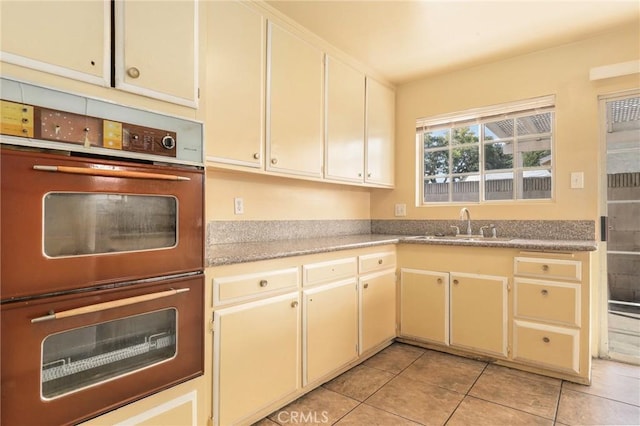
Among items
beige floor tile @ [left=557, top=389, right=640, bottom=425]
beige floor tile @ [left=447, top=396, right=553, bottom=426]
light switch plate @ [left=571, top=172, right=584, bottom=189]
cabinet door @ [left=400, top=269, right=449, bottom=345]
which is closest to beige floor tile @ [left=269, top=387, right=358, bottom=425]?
beige floor tile @ [left=447, top=396, right=553, bottom=426]

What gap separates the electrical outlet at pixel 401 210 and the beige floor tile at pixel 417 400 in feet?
5.49

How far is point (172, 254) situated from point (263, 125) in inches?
44.5

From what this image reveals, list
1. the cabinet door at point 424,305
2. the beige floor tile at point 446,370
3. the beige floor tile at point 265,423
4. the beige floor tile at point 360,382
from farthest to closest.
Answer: the cabinet door at point 424,305 < the beige floor tile at point 446,370 < the beige floor tile at point 360,382 < the beige floor tile at point 265,423

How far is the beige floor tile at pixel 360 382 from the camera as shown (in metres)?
2.16

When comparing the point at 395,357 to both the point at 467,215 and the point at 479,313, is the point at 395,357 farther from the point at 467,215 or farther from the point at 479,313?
the point at 467,215

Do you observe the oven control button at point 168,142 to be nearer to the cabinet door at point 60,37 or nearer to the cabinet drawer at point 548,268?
the cabinet door at point 60,37

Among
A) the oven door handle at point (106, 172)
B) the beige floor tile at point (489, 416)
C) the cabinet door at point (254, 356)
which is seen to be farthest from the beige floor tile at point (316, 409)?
the oven door handle at point (106, 172)

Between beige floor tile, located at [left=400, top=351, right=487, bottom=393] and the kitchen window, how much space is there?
142 centimetres

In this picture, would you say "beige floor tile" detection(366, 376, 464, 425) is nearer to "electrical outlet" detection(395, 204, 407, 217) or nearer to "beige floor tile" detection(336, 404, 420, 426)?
"beige floor tile" detection(336, 404, 420, 426)

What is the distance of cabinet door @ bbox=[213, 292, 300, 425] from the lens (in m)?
1.60

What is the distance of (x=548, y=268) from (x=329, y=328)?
5.06ft

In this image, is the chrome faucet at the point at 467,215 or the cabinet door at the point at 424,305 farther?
the chrome faucet at the point at 467,215

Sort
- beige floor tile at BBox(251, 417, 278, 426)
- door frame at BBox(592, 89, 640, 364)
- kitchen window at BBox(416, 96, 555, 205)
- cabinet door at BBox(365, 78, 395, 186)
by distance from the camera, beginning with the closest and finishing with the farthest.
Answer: beige floor tile at BBox(251, 417, 278, 426) < door frame at BBox(592, 89, 640, 364) < kitchen window at BBox(416, 96, 555, 205) < cabinet door at BBox(365, 78, 395, 186)

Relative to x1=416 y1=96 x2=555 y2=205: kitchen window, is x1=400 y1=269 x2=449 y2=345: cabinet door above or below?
below
